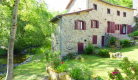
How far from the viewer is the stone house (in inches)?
407

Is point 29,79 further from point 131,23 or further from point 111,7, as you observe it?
point 131,23

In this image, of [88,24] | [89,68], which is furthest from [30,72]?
[88,24]

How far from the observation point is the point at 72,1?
15.7 meters

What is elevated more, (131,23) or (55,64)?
(131,23)

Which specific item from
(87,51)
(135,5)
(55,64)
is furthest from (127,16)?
(55,64)

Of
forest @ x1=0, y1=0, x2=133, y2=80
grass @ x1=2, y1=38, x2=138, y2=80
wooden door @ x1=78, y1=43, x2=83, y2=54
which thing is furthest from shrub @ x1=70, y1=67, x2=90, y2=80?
wooden door @ x1=78, y1=43, x2=83, y2=54

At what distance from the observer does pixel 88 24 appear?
39.0 ft

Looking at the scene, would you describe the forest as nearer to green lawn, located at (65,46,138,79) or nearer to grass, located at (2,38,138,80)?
grass, located at (2,38,138,80)

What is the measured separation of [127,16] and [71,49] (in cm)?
1383

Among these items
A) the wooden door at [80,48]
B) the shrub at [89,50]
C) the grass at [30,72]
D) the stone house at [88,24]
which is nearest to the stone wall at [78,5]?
the stone house at [88,24]

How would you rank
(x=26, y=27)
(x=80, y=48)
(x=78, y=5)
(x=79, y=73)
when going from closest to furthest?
(x=79, y=73) < (x=26, y=27) < (x=80, y=48) < (x=78, y=5)

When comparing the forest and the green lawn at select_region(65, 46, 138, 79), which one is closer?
the green lawn at select_region(65, 46, 138, 79)

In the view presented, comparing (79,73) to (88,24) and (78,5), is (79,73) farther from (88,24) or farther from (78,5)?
(78,5)

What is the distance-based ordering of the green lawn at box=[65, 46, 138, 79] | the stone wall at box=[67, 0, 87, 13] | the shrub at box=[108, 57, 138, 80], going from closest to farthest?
the shrub at box=[108, 57, 138, 80] → the green lawn at box=[65, 46, 138, 79] → the stone wall at box=[67, 0, 87, 13]
